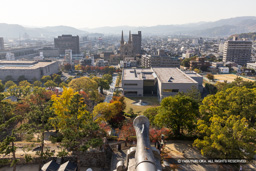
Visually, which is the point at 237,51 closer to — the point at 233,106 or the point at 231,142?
the point at 233,106

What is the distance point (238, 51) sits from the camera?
3415 inches

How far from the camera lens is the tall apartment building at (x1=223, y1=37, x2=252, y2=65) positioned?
84938 mm

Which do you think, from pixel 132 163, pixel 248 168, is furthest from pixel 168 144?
pixel 132 163

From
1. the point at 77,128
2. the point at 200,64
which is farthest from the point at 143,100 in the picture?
the point at 200,64

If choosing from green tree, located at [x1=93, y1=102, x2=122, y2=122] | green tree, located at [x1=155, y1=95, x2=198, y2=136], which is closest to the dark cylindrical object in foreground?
green tree, located at [x1=155, y1=95, x2=198, y2=136]

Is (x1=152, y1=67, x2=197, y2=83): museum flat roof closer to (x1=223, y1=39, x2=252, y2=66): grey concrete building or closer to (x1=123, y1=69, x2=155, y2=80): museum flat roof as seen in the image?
(x1=123, y1=69, x2=155, y2=80): museum flat roof

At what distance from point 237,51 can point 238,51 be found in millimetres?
472

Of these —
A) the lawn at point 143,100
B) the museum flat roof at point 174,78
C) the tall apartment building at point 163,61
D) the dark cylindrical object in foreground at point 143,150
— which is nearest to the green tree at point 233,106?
the dark cylindrical object in foreground at point 143,150

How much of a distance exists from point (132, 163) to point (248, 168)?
1050cm

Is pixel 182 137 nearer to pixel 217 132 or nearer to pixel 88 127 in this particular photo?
pixel 217 132

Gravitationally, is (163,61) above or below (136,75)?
above

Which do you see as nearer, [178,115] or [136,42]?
[178,115]

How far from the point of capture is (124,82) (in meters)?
43.0

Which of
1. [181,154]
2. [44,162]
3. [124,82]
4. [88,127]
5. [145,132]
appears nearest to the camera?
[145,132]
